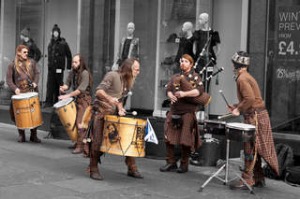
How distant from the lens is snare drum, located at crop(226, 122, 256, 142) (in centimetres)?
750

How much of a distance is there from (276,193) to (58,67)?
802 centimetres

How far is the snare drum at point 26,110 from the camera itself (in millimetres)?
10750

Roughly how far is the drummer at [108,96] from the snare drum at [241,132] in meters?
1.54

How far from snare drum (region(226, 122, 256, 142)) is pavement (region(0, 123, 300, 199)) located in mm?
762

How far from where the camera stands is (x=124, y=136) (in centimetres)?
769

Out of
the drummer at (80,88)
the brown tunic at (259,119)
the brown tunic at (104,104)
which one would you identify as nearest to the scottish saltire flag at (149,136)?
the brown tunic at (104,104)

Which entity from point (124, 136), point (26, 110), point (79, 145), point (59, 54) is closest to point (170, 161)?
point (124, 136)

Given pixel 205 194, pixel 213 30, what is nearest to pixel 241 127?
pixel 205 194

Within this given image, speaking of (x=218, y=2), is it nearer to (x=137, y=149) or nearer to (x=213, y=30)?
(x=213, y=30)

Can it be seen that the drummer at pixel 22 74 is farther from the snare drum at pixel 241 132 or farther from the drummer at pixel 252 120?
the snare drum at pixel 241 132

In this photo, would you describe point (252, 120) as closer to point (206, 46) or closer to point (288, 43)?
point (288, 43)

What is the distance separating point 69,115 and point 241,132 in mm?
3793

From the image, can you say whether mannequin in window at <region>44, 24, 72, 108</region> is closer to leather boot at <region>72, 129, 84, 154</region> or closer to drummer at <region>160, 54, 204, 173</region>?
leather boot at <region>72, 129, 84, 154</region>

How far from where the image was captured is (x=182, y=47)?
1227 cm
